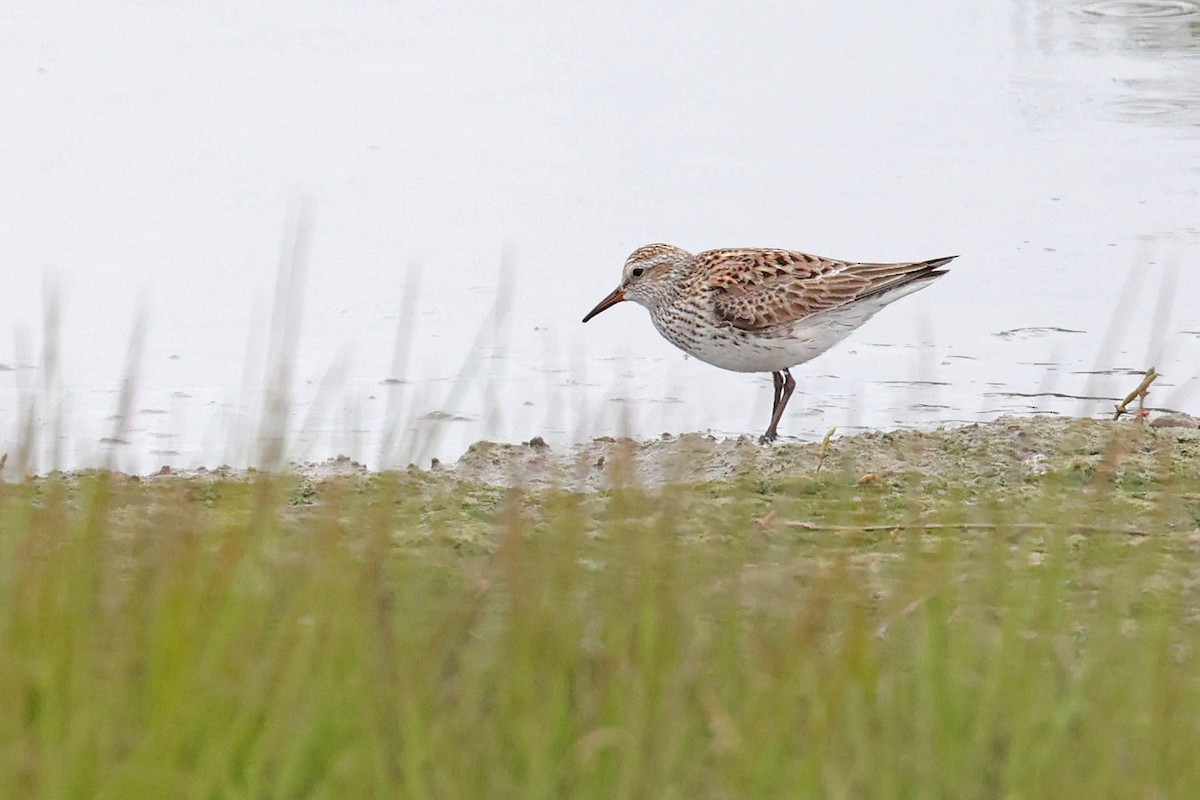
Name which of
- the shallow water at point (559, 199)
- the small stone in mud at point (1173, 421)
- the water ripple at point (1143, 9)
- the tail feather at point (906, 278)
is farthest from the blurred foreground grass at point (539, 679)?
the water ripple at point (1143, 9)

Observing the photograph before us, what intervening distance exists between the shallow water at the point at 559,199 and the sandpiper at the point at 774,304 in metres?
0.29

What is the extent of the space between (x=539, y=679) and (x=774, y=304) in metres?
4.88

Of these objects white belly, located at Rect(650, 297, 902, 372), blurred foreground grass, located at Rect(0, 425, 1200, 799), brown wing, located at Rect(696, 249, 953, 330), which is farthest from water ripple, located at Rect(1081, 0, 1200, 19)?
blurred foreground grass, located at Rect(0, 425, 1200, 799)

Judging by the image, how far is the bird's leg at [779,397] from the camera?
819cm

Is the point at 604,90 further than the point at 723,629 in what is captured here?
Yes

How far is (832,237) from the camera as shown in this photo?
33.8ft

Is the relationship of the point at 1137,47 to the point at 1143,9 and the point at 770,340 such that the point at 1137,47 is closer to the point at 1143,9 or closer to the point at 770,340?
the point at 1143,9

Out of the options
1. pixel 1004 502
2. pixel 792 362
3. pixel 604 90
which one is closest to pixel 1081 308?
pixel 792 362

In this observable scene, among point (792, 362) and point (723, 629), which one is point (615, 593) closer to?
point (723, 629)

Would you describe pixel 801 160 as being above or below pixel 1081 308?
above

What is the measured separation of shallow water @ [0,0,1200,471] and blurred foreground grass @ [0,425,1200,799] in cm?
148

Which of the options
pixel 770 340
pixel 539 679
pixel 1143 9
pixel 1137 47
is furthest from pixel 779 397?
pixel 1143 9

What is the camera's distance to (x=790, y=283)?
8609 mm

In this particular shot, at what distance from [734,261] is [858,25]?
19.7 ft
